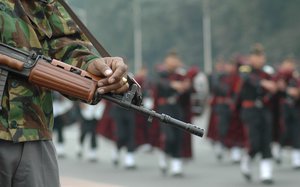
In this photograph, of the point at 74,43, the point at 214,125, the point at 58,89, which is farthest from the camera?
the point at 214,125

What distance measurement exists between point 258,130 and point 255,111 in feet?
0.89

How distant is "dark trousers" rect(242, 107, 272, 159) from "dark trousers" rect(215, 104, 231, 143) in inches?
114

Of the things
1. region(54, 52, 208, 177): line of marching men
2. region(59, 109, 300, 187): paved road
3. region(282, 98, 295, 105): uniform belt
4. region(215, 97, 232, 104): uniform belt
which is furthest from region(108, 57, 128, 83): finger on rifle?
region(215, 97, 232, 104): uniform belt

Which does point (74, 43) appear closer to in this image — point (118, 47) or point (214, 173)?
point (214, 173)

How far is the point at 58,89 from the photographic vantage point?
3072 millimetres

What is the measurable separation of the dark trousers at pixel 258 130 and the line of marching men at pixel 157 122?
1.41m

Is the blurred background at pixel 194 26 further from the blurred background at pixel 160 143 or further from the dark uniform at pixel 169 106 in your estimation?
the dark uniform at pixel 169 106

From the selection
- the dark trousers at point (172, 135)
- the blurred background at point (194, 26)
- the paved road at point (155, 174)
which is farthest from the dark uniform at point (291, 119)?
the blurred background at point (194, 26)

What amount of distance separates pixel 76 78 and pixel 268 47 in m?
42.2

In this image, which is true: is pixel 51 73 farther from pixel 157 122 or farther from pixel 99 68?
pixel 157 122

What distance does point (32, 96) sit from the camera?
310cm

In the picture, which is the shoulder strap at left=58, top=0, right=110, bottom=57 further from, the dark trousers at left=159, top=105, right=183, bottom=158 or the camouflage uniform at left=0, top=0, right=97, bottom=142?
the dark trousers at left=159, top=105, right=183, bottom=158

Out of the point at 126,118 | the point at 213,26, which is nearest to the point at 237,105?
the point at 126,118

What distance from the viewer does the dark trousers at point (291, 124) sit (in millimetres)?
13305
